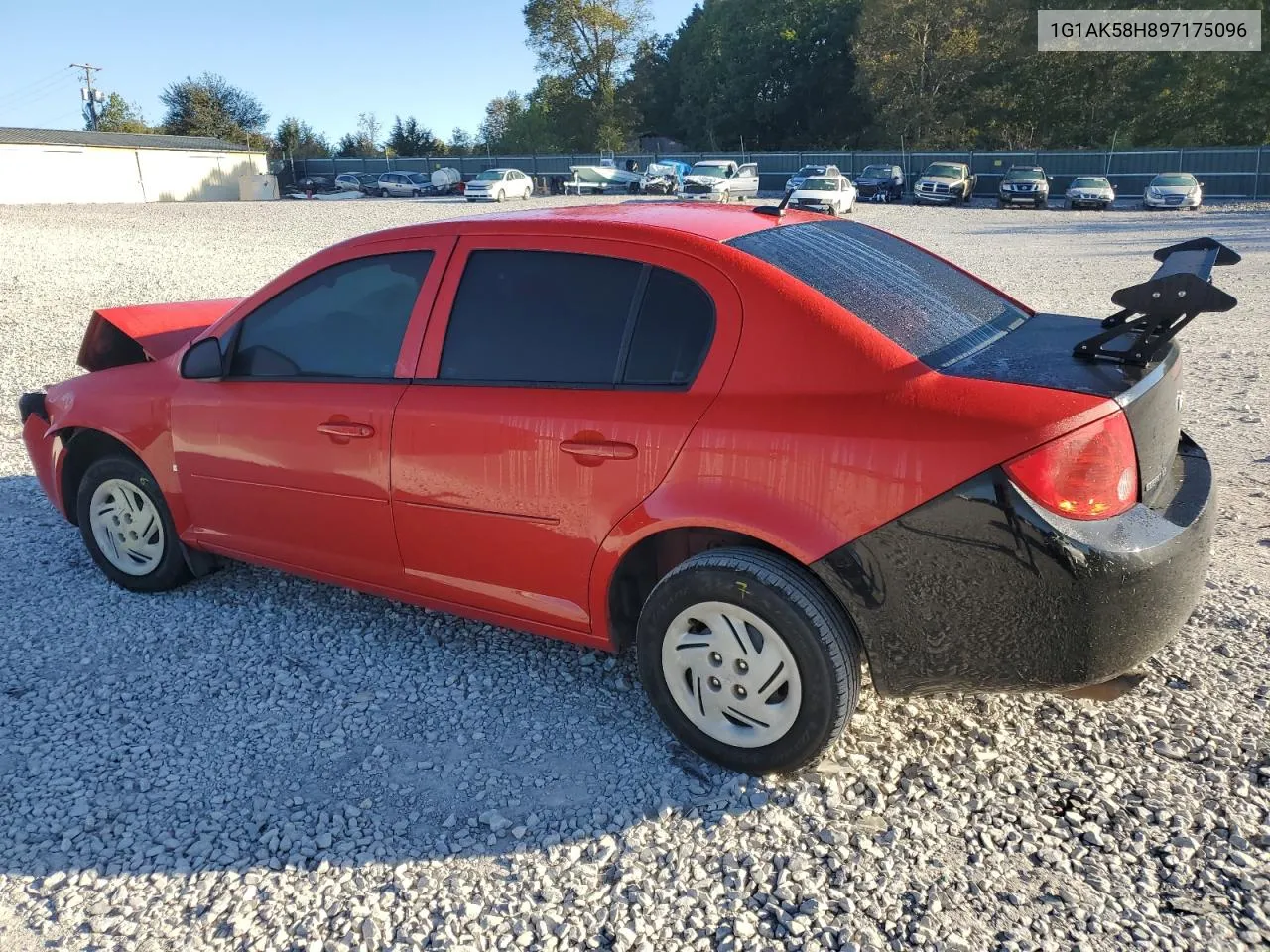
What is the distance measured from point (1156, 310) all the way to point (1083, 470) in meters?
0.58

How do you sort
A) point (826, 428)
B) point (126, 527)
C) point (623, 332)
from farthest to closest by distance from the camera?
point (126, 527)
point (623, 332)
point (826, 428)

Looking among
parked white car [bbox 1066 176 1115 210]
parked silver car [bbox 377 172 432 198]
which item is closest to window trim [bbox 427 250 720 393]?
parked white car [bbox 1066 176 1115 210]

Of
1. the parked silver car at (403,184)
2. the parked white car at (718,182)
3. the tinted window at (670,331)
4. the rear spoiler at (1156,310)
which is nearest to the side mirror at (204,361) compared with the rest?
the tinted window at (670,331)

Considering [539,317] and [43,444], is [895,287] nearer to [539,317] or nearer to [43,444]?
[539,317]

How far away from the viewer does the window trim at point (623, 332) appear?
2.93m

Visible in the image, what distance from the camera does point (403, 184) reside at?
163ft

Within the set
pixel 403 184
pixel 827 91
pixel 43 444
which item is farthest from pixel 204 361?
pixel 827 91

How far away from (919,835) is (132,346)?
420 centimetres

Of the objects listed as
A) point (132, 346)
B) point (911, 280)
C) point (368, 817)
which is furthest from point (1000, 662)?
point (132, 346)

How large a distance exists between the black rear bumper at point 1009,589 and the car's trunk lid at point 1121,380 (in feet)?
0.55

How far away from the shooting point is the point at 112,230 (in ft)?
81.3

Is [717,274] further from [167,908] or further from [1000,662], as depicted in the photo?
[167,908]

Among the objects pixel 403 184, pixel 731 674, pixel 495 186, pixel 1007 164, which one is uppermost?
pixel 403 184

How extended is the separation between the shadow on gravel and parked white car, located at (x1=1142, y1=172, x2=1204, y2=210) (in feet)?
121
